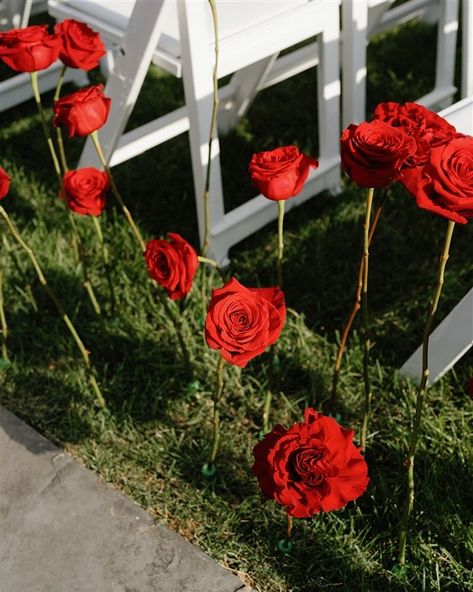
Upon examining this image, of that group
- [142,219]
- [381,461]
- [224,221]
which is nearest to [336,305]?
[224,221]

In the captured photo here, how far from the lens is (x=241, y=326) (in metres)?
1.37

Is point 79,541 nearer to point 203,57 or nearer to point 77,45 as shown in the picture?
point 77,45

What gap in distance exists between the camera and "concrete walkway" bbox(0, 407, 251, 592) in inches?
67.0

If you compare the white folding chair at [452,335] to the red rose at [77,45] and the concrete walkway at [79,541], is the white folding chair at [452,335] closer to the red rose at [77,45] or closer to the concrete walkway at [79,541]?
the concrete walkway at [79,541]

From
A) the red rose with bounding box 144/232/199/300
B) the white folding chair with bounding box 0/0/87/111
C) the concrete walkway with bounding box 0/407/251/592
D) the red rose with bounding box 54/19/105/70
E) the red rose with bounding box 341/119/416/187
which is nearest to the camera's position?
the red rose with bounding box 341/119/416/187

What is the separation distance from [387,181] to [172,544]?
35.2 inches

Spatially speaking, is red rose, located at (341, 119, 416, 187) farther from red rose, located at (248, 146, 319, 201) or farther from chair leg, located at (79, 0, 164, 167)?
chair leg, located at (79, 0, 164, 167)

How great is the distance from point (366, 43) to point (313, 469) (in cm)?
159

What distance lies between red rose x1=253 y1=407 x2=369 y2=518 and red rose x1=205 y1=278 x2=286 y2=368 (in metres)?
0.16

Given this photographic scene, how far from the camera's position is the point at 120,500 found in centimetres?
186

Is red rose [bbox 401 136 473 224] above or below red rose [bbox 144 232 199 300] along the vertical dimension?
above

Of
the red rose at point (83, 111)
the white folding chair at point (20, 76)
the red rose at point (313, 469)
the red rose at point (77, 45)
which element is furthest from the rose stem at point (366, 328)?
the white folding chair at point (20, 76)

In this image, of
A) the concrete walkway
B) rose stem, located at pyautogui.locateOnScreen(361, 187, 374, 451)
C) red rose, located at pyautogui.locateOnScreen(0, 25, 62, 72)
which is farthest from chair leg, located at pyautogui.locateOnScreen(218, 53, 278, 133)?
the concrete walkway

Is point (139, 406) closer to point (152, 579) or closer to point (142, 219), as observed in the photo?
point (152, 579)
